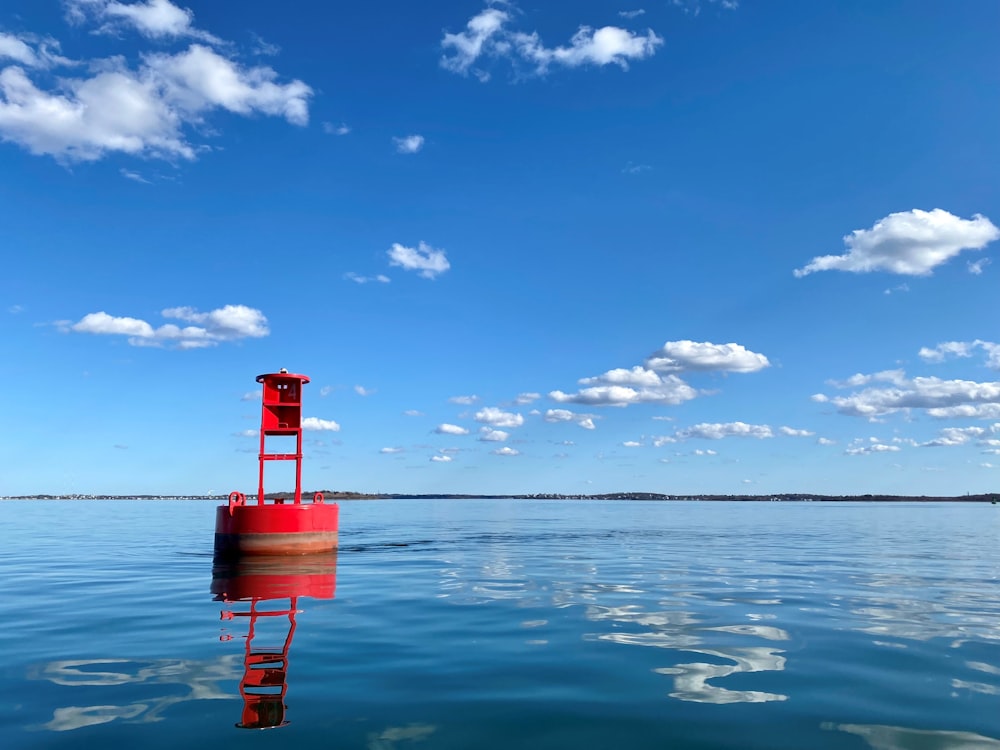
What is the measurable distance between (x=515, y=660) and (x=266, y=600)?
28.5ft

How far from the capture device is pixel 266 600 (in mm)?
16641

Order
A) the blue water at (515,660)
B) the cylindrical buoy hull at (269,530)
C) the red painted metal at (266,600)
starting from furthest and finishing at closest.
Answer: the cylindrical buoy hull at (269,530) → the red painted metal at (266,600) → the blue water at (515,660)

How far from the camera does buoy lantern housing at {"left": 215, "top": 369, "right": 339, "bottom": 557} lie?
25922 millimetres

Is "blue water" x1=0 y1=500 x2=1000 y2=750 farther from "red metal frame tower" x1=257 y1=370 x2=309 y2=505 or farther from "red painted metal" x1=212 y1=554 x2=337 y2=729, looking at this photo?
"red metal frame tower" x1=257 y1=370 x2=309 y2=505

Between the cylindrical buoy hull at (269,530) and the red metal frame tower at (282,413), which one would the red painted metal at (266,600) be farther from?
the red metal frame tower at (282,413)

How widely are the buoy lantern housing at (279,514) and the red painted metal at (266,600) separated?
0.62 metres

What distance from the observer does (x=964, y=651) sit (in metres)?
10.6

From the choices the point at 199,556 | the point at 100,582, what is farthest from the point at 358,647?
the point at 199,556

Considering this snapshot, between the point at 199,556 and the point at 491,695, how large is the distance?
25172mm

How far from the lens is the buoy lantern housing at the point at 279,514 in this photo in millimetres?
25922

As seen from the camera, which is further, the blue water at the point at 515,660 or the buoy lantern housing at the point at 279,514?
the buoy lantern housing at the point at 279,514

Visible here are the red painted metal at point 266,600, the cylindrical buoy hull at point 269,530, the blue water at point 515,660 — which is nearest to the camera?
the blue water at point 515,660

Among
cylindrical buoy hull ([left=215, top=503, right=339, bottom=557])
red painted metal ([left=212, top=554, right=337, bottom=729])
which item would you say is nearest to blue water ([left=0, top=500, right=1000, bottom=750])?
red painted metal ([left=212, top=554, right=337, bottom=729])

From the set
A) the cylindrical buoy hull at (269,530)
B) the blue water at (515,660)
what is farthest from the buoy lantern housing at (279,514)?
the blue water at (515,660)
